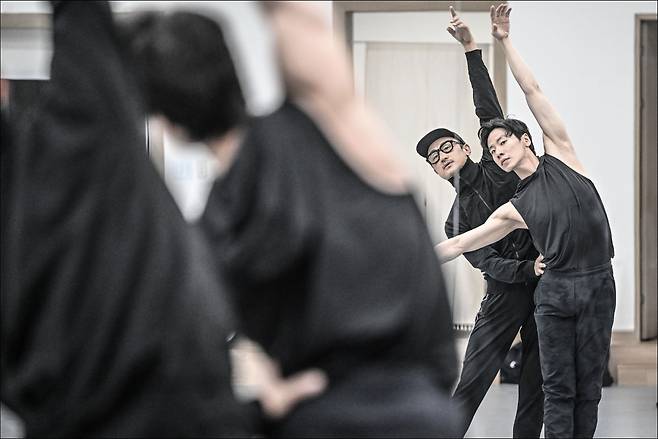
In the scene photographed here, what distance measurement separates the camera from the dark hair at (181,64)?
1.41 meters

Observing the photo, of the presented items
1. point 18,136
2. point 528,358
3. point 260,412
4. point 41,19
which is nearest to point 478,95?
point 528,358

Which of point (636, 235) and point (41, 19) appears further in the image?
point (41, 19)

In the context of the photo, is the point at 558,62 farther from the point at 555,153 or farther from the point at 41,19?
the point at 41,19

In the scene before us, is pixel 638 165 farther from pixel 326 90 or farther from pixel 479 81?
pixel 326 90

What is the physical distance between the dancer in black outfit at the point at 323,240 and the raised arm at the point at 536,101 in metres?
2.11

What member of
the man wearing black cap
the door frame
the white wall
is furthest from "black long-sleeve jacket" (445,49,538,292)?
the door frame

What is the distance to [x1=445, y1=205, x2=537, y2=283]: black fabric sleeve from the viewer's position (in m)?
3.45

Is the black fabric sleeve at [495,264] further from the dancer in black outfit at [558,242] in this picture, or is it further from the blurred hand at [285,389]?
the blurred hand at [285,389]

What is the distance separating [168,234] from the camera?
3.74ft

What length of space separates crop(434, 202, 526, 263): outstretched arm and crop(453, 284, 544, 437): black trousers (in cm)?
16

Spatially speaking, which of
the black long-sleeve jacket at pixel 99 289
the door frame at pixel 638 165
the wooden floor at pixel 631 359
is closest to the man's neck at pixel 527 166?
the door frame at pixel 638 165

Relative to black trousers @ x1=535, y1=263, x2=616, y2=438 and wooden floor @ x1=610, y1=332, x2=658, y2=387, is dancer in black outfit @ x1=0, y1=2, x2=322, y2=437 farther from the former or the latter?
wooden floor @ x1=610, y1=332, x2=658, y2=387

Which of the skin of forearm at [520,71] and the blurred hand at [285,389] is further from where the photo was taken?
the skin of forearm at [520,71]

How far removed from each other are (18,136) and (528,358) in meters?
2.62
